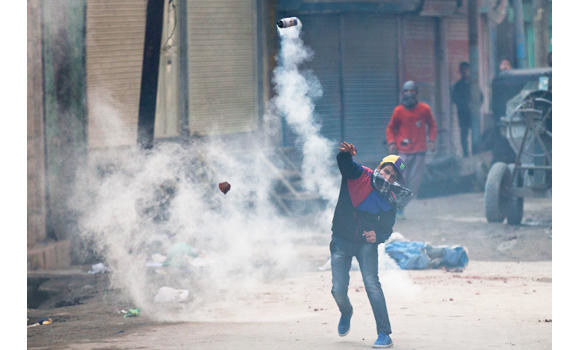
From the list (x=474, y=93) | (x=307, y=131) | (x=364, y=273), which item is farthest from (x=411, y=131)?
(x=364, y=273)

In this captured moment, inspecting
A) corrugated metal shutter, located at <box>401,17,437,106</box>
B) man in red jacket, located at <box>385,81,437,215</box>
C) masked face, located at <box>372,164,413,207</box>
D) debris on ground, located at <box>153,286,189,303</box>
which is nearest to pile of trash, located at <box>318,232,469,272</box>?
debris on ground, located at <box>153,286,189,303</box>

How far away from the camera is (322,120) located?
14.9 meters

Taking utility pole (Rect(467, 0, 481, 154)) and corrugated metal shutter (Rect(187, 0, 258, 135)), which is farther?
utility pole (Rect(467, 0, 481, 154))

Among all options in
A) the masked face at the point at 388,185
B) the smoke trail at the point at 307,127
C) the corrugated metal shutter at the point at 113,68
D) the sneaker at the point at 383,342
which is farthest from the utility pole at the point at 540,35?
the sneaker at the point at 383,342

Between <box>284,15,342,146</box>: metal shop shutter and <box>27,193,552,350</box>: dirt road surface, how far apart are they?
14.9ft

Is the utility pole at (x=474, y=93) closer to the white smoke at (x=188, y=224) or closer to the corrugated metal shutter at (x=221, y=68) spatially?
the white smoke at (x=188, y=224)

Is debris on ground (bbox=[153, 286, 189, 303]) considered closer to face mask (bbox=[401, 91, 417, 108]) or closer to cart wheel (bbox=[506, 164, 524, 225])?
face mask (bbox=[401, 91, 417, 108])

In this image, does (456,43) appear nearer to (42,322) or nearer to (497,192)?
(497,192)

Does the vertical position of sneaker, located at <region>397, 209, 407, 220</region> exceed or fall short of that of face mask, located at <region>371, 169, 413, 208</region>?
it falls short

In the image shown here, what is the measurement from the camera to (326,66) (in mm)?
14828

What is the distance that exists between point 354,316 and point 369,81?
8498mm

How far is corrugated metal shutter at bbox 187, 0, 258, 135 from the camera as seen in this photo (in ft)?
40.9

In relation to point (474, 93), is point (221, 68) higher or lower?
higher
